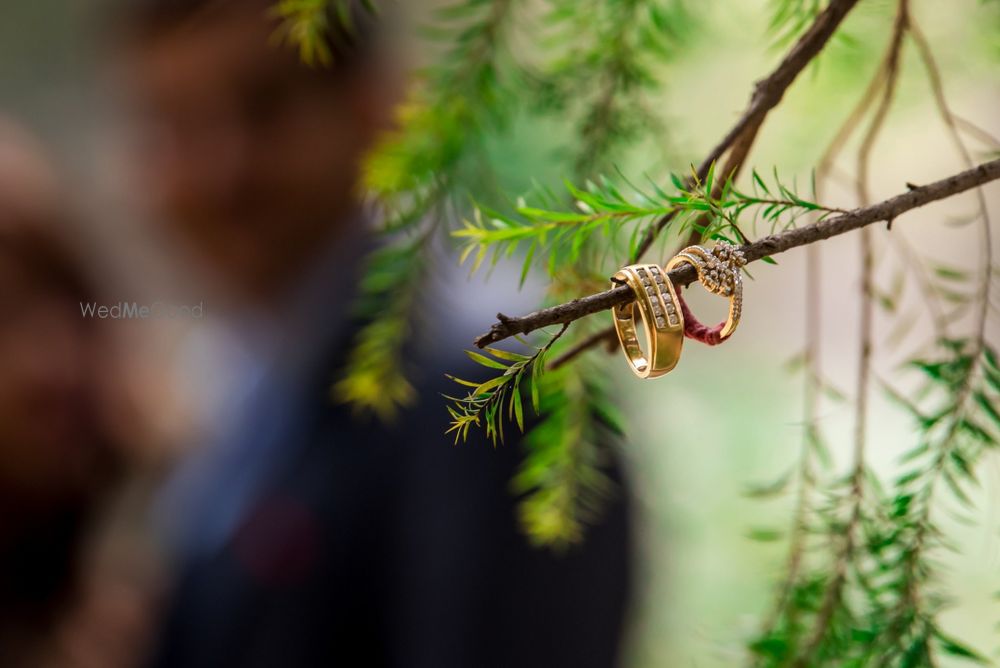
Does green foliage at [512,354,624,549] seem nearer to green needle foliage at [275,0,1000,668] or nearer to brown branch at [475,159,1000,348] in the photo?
green needle foliage at [275,0,1000,668]

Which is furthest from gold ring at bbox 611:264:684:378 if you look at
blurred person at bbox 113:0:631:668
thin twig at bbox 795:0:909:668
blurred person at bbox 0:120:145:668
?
blurred person at bbox 0:120:145:668

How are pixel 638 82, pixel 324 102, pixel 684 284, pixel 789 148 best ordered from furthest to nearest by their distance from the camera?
pixel 324 102 → pixel 789 148 → pixel 638 82 → pixel 684 284

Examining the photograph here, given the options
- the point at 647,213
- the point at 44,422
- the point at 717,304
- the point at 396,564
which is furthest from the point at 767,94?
the point at 717,304

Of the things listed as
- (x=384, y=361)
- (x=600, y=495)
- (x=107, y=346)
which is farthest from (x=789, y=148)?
(x=107, y=346)

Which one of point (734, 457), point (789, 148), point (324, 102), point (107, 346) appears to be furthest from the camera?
point (734, 457)

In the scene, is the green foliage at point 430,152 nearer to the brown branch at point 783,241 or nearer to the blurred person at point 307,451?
the brown branch at point 783,241

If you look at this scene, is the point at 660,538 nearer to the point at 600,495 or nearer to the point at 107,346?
the point at 600,495

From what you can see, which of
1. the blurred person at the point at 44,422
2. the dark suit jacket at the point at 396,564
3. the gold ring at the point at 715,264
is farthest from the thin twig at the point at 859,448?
the blurred person at the point at 44,422
